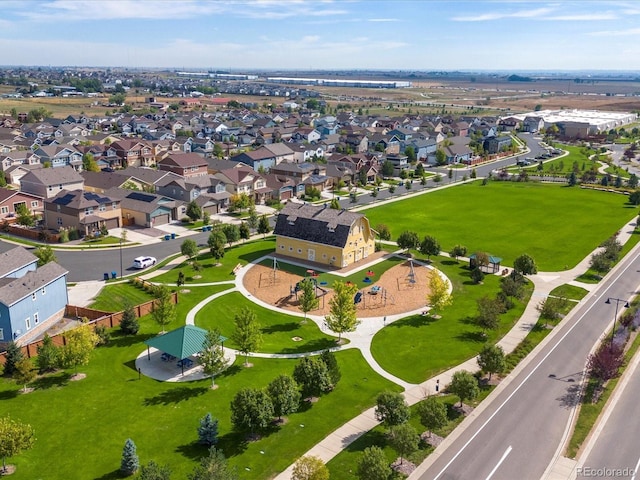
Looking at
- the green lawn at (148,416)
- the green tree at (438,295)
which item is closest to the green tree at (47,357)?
the green lawn at (148,416)

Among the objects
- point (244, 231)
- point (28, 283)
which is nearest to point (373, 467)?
point (28, 283)

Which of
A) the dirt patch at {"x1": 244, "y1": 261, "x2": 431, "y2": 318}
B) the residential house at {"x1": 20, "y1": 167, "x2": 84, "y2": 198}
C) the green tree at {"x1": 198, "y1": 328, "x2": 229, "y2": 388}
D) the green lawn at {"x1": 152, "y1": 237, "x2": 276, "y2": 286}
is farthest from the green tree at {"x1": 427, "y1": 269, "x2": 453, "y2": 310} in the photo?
the residential house at {"x1": 20, "y1": 167, "x2": 84, "y2": 198}

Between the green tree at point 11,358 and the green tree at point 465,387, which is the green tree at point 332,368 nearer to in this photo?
the green tree at point 465,387

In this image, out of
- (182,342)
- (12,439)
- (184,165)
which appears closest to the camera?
(12,439)

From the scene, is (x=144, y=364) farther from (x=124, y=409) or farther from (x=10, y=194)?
(x=10, y=194)

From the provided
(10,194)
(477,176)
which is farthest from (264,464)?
(477,176)

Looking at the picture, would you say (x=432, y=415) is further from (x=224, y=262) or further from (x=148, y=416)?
(x=224, y=262)

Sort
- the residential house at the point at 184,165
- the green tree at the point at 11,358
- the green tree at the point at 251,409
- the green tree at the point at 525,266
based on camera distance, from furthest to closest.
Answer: the residential house at the point at 184,165 < the green tree at the point at 525,266 < the green tree at the point at 11,358 < the green tree at the point at 251,409
